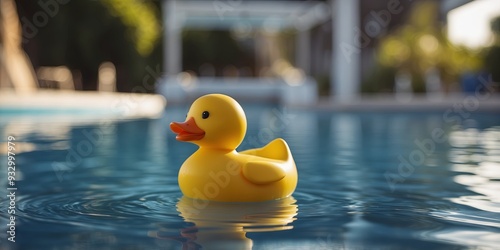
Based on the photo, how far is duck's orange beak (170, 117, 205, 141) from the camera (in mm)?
3430

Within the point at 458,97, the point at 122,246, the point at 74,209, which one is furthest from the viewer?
the point at 458,97

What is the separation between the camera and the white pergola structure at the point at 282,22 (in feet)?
57.4

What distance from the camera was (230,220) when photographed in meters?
3.05

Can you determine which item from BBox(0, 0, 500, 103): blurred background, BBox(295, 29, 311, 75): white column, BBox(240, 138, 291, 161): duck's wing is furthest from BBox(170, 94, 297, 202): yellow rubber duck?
BBox(295, 29, 311, 75): white column

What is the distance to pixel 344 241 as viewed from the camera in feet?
8.56

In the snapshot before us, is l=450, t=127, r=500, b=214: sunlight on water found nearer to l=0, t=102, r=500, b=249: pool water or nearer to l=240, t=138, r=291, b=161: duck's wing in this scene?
l=0, t=102, r=500, b=249: pool water

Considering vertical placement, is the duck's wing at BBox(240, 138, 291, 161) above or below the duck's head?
below

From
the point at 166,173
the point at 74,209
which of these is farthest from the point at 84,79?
the point at 74,209

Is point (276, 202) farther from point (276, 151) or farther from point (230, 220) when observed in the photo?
point (230, 220)

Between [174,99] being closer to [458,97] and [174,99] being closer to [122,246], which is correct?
[458,97]

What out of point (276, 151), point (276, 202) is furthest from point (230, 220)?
point (276, 151)

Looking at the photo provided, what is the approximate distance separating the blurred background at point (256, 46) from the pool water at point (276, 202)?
9.43m

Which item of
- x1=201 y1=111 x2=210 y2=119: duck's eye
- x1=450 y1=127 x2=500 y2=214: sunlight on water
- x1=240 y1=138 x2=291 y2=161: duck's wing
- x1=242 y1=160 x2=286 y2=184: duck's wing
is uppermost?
x1=201 y1=111 x2=210 y2=119: duck's eye

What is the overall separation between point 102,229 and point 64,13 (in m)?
19.5
